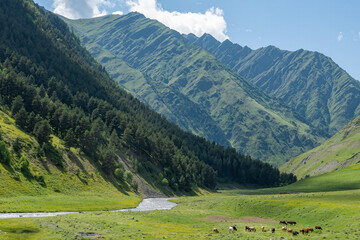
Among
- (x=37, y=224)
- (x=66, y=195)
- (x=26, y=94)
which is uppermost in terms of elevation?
(x=26, y=94)

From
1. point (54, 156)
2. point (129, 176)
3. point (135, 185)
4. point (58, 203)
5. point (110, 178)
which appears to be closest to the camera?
point (58, 203)

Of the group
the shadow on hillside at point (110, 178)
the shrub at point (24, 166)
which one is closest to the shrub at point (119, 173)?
the shadow on hillside at point (110, 178)

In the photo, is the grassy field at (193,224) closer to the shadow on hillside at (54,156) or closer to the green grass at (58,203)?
the green grass at (58,203)

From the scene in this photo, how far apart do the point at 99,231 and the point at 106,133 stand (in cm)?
12785

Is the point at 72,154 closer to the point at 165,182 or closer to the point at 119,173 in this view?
the point at 119,173

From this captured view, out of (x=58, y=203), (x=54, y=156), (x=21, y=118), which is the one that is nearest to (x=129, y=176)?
(x=54, y=156)

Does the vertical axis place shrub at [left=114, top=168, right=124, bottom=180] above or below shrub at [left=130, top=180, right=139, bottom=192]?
above

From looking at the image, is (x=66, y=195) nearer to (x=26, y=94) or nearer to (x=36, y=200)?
(x=36, y=200)

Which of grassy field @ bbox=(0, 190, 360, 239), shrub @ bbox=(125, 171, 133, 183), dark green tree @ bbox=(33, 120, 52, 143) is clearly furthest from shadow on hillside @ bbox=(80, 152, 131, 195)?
grassy field @ bbox=(0, 190, 360, 239)

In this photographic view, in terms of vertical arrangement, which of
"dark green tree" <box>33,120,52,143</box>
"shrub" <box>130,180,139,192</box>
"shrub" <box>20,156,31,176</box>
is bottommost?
"shrub" <box>130,180,139,192</box>

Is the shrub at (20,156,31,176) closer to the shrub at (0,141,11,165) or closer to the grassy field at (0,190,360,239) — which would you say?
the shrub at (0,141,11,165)

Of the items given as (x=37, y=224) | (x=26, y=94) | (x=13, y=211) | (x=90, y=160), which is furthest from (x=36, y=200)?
(x=26, y=94)

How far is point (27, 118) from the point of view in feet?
388

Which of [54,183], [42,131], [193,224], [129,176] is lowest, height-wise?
[54,183]
